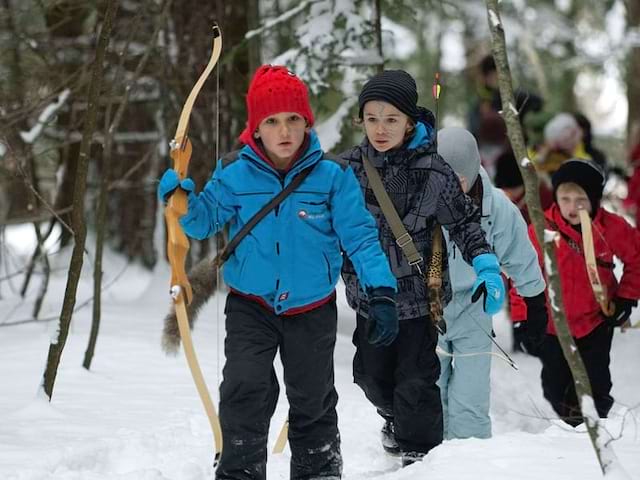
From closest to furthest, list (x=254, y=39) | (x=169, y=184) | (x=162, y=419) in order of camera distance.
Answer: (x=169, y=184) < (x=162, y=419) < (x=254, y=39)

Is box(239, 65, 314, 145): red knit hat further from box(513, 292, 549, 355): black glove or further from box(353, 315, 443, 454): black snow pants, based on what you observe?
box(513, 292, 549, 355): black glove

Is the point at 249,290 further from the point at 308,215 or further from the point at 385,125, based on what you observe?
the point at 385,125

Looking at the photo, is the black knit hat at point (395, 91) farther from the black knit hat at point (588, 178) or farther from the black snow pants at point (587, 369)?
the black snow pants at point (587, 369)

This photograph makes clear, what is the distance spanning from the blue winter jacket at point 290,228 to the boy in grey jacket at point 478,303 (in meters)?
1.16

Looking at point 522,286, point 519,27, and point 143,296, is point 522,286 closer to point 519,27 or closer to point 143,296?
point 143,296

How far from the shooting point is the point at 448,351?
18.1 ft

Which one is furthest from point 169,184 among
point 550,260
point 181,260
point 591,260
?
point 591,260

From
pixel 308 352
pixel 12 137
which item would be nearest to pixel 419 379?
pixel 308 352

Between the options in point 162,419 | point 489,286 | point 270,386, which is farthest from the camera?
point 162,419

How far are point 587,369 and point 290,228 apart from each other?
289 centimetres

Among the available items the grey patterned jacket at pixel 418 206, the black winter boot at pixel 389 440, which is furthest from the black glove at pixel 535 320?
the black winter boot at pixel 389 440

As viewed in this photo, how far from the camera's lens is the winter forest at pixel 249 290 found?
4.13 m

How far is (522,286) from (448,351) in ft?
1.70

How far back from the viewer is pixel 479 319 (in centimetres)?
539
